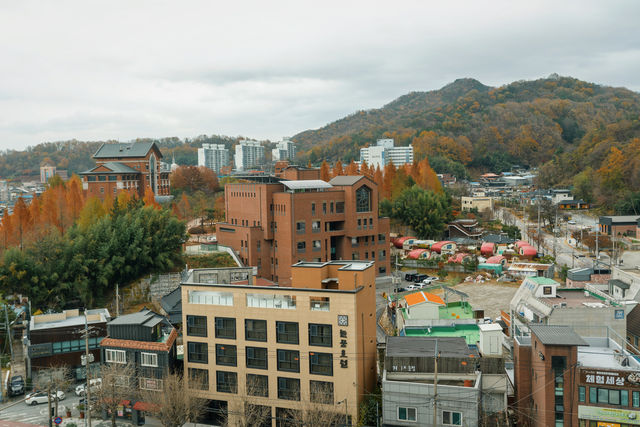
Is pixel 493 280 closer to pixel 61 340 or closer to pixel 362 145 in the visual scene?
pixel 61 340

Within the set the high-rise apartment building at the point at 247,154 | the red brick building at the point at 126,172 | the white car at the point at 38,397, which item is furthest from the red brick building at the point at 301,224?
the high-rise apartment building at the point at 247,154

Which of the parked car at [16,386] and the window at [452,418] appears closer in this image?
the window at [452,418]

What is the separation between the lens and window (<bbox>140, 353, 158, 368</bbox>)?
20938 mm

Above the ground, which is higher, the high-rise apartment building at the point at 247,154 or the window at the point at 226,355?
the high-rise apartment building at the point at 247,154

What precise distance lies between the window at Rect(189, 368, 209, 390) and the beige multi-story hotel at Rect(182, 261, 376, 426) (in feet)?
0.13

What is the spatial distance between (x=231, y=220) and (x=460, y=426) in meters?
28.5

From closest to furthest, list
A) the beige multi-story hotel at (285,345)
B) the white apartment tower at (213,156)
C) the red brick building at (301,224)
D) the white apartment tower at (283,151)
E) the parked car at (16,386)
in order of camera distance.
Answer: the beige multi-story hotel at (285,345) → the parked car at (16,386) → the red brick building at (301,224) → the white apartment tower at (213,156) → the white apartment tower at (283,151)

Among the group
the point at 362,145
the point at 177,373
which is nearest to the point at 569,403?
the point at 177,373

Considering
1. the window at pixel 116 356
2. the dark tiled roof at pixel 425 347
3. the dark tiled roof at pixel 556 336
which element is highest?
the dark tiled roof at pixel 556 336

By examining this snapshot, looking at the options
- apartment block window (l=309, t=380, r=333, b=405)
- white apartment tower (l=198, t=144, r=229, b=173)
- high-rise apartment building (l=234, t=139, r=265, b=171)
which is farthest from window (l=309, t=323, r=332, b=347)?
white apartment tower (l=198, t=144, r=229, b=173)

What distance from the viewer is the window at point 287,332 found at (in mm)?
19653

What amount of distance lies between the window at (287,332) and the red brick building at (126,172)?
132 feet

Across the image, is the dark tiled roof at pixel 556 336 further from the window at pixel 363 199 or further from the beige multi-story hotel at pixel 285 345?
the window at pixel 363 199

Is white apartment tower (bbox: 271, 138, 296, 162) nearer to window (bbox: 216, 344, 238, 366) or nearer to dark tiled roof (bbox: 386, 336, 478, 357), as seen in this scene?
window (bbox: 216, 344, 238, 366)
